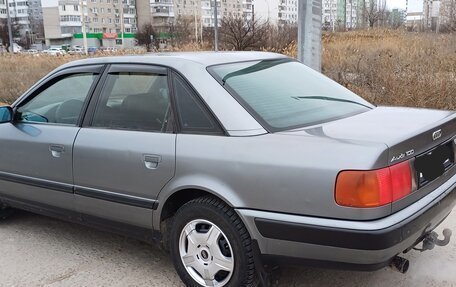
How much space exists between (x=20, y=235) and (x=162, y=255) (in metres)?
1.44

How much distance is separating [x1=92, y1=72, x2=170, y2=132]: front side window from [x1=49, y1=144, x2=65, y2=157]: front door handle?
32 cm

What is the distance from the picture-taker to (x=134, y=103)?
11.6 ft

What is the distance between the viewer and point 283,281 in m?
3.35

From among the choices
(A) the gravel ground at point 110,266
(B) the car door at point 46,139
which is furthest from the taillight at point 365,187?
(B) the car door at point 46,139

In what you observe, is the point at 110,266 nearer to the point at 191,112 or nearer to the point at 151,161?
the point at 151,161

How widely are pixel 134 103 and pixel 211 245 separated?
3.91 feet

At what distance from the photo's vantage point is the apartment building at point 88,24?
9038 cm

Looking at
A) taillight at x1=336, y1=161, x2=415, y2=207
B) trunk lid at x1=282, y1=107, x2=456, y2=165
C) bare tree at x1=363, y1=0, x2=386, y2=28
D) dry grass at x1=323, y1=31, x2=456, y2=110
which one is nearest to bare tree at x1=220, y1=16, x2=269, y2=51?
dry grass at x1=323, y1=31, x2=456, y2=110

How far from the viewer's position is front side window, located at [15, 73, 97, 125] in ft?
12.6

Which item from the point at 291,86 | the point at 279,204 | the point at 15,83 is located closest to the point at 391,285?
the point at 279,204

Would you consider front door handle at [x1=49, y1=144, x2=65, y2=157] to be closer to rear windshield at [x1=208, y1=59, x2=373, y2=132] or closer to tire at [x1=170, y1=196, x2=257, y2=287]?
tire at [x1=170, y1=196, x2=257, y2=287]

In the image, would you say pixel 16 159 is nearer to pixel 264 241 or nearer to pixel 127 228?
pixel 127 228

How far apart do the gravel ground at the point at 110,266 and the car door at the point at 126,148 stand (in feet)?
1.37

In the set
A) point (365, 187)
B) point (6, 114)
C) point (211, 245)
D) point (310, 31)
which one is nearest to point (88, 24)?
point (310, 31)
